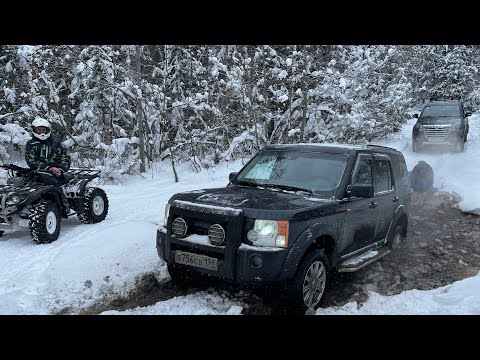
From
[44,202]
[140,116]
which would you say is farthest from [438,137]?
[44,202]

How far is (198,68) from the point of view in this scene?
16859 mm

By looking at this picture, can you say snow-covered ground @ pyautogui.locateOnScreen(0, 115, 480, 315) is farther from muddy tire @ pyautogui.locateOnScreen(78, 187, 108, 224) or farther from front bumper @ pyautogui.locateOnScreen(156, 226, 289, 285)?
front bumper @ pyautogui.locateOnScreen(156, 226, 289, 285)

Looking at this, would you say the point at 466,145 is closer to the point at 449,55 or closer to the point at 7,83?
the point at 449,55

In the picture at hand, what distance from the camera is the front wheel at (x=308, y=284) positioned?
4.16m

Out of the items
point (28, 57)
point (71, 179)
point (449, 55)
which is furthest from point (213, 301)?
point (449, 55)

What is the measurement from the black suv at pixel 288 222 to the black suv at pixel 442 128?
1158cm

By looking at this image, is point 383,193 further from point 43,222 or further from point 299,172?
point 43,222

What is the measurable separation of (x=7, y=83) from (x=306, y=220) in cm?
1632

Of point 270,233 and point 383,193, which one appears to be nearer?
point 270,233

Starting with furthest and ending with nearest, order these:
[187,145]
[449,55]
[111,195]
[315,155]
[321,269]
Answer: [449,55], [187,145], [111,195], [315,155], [321,269]

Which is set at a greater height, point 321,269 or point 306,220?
point 306,220

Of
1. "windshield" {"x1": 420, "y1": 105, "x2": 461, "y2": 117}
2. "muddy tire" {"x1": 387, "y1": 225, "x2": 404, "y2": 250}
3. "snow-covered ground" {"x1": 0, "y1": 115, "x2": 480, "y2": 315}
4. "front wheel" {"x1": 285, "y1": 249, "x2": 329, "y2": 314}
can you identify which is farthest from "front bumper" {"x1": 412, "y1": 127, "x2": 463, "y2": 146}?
"front wheel" {"x1": 285, "y1": 249, "x2": 329, "y2": 314}

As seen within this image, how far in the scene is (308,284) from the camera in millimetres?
4359

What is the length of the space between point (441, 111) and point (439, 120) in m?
0.99
